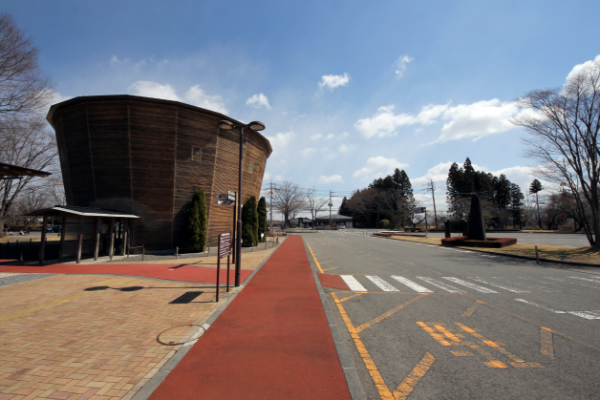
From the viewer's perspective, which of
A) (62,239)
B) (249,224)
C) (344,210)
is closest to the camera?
(62,239)

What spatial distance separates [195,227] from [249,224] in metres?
5.26

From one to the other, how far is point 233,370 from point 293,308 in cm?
307

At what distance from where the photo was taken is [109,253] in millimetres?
15875

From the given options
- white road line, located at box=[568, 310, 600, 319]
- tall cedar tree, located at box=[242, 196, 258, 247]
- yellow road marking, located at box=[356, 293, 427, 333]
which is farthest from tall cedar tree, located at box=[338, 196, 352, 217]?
white road line, located at box=[568, 310, 600, 319]

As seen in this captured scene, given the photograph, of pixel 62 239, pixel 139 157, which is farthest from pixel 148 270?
pixel 139 157

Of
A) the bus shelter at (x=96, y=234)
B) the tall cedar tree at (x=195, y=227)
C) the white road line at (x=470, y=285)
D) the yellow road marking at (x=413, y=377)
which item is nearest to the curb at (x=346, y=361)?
the yellow road marking at (x=413, y=377)

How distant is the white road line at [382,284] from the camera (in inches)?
344

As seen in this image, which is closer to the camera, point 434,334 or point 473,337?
point 473,337

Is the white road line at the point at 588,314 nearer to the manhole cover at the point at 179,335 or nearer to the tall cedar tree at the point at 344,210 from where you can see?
the manhole cover at the point at 179,335

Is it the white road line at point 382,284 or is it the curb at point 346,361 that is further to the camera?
the white road line at point 382,284

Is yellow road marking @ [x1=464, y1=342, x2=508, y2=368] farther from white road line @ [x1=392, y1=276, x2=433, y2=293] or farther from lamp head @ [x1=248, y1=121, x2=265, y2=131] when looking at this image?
lamp head @ [x1=248, y1=121, x2=265, y2=131]

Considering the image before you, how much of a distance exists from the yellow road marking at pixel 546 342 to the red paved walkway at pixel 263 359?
3557 millimetres

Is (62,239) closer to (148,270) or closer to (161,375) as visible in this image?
(148,270)

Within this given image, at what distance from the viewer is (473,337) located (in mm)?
4938
